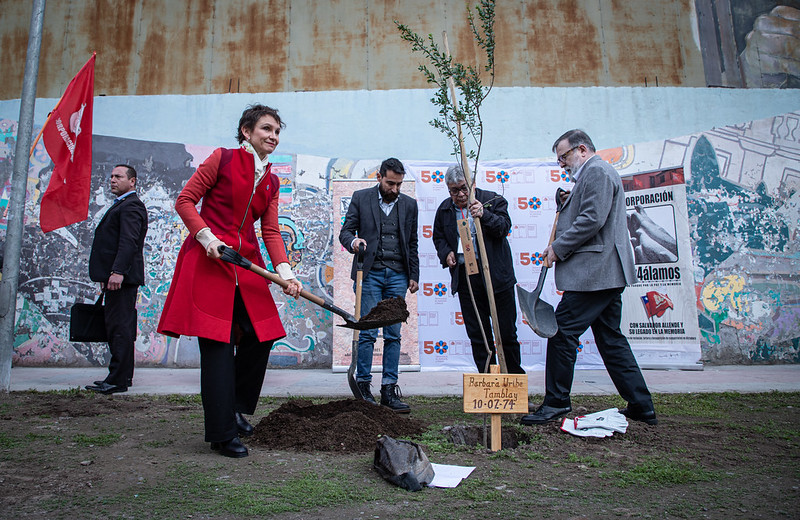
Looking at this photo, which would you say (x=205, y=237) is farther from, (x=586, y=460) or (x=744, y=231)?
(x=744, y=231)

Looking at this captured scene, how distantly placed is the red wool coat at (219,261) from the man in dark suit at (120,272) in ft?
7.46

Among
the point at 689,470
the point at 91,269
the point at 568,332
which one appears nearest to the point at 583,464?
the point at 689,470

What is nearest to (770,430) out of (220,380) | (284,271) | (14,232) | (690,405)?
(690,405)

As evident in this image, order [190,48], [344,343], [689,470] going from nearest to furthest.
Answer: [689,470], [344,343], [190,48]

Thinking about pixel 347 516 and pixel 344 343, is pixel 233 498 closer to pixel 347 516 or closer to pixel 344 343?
pixel 347 516

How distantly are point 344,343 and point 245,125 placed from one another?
362cm

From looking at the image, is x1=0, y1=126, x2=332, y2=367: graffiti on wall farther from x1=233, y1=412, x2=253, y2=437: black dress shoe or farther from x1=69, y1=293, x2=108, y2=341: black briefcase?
x1=233, y1=412, x2=253, y2=437: black dress shoe

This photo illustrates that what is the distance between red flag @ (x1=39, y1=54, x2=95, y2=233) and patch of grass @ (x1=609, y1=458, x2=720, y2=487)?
4786mm

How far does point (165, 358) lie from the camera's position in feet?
21.4

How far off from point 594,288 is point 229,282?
2.19 meters

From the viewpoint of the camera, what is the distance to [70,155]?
4836mm

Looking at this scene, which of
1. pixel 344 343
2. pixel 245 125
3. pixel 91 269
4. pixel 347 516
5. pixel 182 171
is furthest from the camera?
pixel 182 171

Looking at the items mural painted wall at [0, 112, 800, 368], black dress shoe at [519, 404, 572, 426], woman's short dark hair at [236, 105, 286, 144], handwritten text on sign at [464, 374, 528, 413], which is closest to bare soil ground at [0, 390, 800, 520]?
black dress shoe at [519, 404, 572, 426]

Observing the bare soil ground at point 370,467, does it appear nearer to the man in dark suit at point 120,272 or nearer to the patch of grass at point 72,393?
the patch of grass at point 72,393
